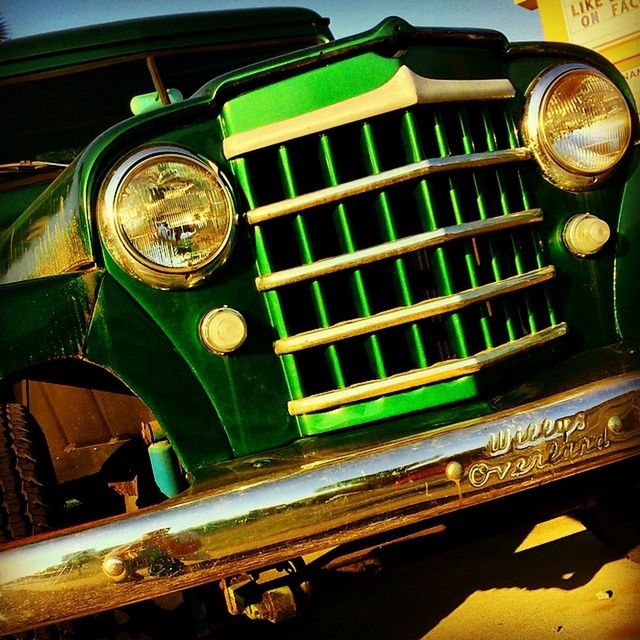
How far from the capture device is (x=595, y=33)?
645 centimetres

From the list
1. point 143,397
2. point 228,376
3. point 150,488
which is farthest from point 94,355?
point 150,488

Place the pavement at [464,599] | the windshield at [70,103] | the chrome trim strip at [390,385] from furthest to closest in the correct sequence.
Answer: the windshield at [70,103] < the pavement at [464,599] < the chrome trim strip at [390,385]

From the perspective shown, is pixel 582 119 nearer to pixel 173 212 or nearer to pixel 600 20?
pixel 173 212

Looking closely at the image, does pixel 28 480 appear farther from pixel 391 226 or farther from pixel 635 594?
pixel 635 594

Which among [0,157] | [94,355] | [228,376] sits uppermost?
[0,157]

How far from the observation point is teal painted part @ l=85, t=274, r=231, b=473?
1.71m

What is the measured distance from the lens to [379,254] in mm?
1761

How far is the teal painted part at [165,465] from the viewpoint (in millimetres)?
1788

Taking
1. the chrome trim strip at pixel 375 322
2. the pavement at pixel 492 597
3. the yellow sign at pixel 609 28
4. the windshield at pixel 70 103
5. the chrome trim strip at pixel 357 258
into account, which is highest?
the yellow sign at pixel 609 28

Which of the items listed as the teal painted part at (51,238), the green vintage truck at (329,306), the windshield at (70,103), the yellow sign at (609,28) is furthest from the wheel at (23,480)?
the yellow sign at (609,28)

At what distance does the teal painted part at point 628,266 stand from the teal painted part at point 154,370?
45.4 inches

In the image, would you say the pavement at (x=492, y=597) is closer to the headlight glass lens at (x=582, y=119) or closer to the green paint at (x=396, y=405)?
the green paint at (x=396, y=405)

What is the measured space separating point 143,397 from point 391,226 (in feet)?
2.27

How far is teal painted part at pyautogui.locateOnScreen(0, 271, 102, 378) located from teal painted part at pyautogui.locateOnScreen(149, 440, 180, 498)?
0.95 ft
